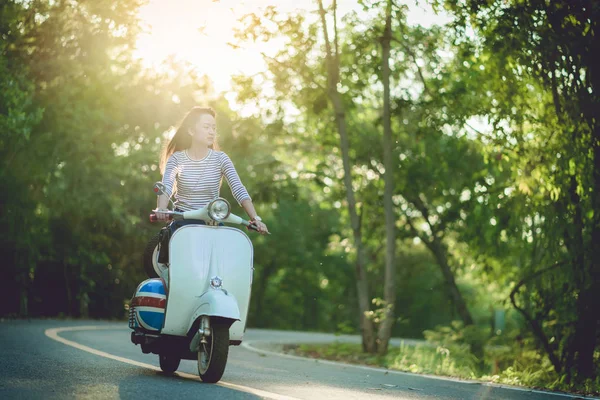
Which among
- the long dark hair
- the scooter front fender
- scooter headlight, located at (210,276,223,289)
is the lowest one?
the scooter front fender

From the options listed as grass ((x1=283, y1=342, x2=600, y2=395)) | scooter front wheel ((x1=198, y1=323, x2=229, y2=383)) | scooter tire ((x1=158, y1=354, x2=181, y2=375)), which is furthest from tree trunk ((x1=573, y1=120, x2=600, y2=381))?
scooter front wheel ((x1=198, y1=323, x2=229, y2=383))

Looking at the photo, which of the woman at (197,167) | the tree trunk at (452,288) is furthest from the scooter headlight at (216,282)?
the tree trunk at (452,288)

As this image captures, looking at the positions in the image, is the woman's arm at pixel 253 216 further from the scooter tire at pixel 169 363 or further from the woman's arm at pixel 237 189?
the scooter tire at pixel 169 363

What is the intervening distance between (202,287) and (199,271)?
0.38 ft

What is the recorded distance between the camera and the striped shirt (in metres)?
6.59

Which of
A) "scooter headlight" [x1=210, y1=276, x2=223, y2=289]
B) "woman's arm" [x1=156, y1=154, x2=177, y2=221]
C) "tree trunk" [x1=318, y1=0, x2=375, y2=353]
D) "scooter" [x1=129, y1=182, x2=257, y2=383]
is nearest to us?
"scooter" [x1=129, y1=182, x2=257, y2=383]

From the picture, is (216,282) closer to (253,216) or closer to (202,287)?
(202,287)

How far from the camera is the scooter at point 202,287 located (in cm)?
598

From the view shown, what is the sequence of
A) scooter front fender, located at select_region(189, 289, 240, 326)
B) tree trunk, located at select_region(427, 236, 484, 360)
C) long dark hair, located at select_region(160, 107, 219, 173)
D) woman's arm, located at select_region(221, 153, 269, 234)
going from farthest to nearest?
1. tree trunk, located at select_region(427, 236, 484, 360)
2. long dark hair, located at select_region(160, 107, 219, 173)
3. woman's arm, located at select_region(221, 153, 269, 234)
4. scooter front fender, located at select_region(189, 289, 240, 326)

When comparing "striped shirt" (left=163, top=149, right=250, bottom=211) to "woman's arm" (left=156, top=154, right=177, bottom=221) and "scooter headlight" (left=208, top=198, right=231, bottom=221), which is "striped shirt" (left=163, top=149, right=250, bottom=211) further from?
"scooter headlight" (left=208, top=198, right=231, bottom=221)

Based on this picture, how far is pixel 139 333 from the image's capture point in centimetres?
669

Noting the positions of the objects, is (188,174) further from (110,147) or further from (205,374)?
(110,147)

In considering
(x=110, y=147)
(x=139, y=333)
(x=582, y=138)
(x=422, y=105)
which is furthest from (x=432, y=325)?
(x=139, y=333)

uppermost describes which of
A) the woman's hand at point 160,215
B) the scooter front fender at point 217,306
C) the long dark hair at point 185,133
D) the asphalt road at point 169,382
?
the long dark hair at point 185,133
